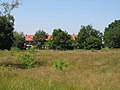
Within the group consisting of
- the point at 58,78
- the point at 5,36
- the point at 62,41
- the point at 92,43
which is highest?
the point at 5,36

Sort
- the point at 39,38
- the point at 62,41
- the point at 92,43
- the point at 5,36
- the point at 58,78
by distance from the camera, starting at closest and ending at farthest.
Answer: the point at 58,78
the point at 5,36
the point at 92,43
the point at 62,41
the point at 39,38

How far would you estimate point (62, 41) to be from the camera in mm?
94250

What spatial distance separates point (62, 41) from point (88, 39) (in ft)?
25.2

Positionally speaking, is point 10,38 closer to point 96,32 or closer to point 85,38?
point 85,38

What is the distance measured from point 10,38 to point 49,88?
227 ft

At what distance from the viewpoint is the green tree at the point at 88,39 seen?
302 ft

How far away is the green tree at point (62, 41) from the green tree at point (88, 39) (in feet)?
11.0

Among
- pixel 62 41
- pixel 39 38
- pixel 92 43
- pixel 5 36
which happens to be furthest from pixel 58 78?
pixel 39 38

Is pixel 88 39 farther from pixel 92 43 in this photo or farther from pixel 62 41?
pixel 62 41

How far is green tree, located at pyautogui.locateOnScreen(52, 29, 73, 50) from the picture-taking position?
94.9 meters

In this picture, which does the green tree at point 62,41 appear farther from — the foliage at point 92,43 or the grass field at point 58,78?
the grass field at point 58,78

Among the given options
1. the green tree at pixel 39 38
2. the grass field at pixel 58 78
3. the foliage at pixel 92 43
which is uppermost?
the green tree at pixel 39 38

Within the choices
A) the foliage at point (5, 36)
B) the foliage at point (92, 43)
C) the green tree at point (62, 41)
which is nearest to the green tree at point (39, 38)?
the green tree at point (62, 41)

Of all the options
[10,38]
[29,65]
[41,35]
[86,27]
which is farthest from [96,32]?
[29,65]
